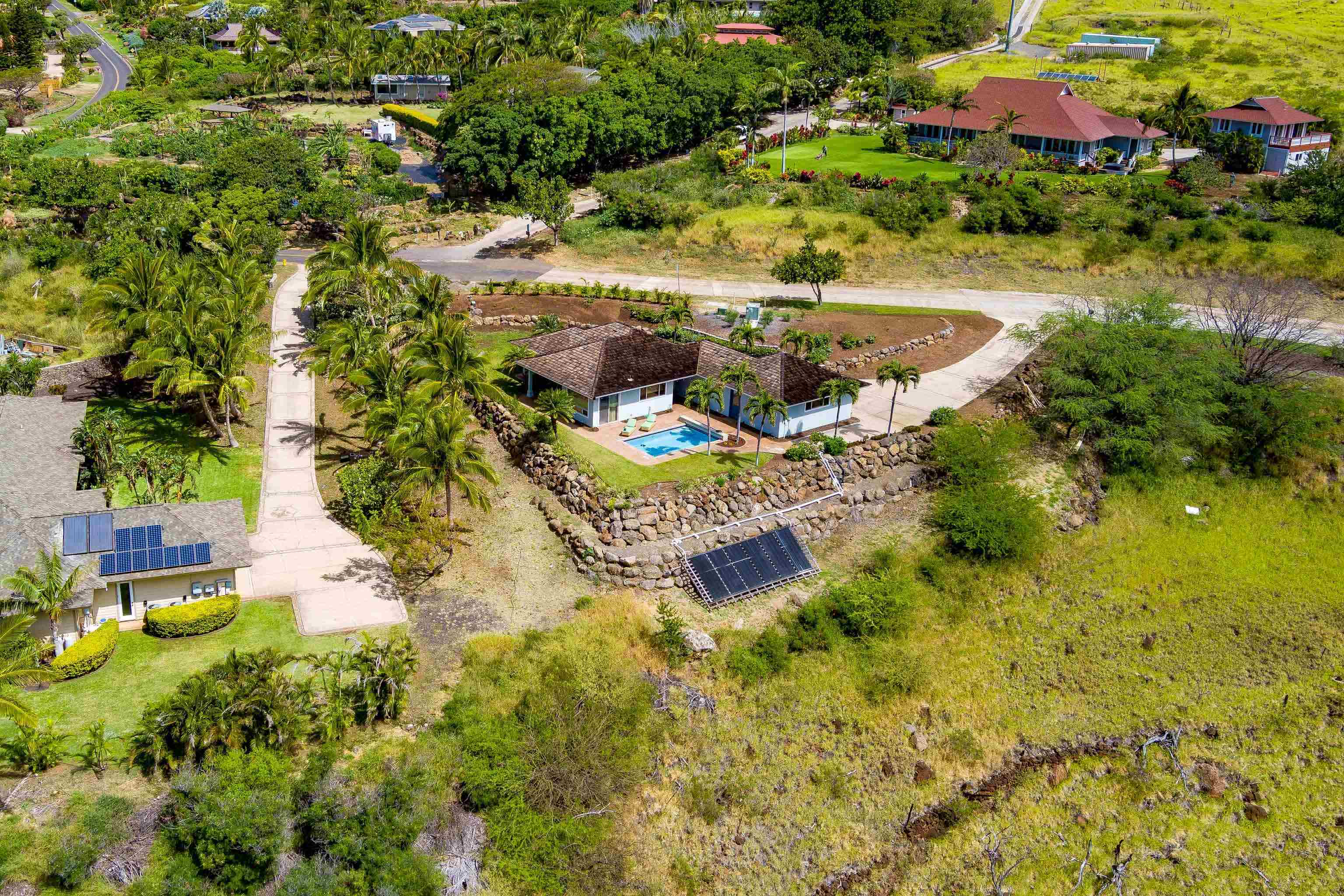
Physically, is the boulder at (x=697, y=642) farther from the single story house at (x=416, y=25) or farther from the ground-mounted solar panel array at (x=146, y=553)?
the single story house at (x=416, y=25)

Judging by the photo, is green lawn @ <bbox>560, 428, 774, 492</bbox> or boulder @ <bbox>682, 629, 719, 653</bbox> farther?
green lawn @ <bbox>560, 428, 774, 492</bbox>

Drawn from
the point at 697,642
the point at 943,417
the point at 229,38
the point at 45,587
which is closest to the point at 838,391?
the point at 943,417

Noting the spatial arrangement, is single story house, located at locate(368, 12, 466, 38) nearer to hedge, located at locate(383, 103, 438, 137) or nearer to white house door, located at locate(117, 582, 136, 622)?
hedge, located at locate(383, 103, 438, 137)

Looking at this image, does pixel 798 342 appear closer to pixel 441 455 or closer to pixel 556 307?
pixel 556 307

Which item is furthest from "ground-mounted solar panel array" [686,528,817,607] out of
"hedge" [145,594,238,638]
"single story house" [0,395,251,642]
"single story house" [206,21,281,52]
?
"single story house" [206,21,281,52]

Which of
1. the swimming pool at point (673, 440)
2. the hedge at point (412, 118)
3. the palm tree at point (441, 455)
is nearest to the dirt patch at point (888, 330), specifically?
the swimming pool at point (673, 440)

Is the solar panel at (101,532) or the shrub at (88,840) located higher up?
the solar panel at (101,532)

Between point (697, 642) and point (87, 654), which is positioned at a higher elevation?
Result: point (87, 654)
